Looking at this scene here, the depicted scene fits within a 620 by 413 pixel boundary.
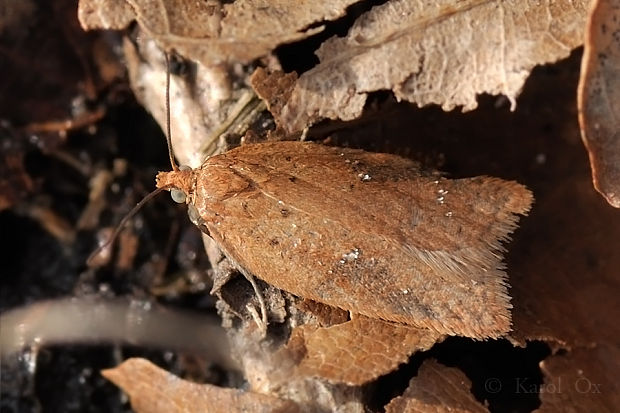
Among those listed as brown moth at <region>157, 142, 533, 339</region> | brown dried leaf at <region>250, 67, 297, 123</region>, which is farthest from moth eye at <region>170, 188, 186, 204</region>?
brown dried leaf at <region>250, 67, 297, 123</region>

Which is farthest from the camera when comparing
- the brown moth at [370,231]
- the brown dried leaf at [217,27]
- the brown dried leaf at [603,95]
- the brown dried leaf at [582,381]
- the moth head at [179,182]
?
the moth head at [179,182]

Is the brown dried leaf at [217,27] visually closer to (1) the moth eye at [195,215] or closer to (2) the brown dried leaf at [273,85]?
(2) the brown dried leaf at [273,85]

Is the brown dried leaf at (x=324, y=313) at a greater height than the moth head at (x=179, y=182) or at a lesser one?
lesser

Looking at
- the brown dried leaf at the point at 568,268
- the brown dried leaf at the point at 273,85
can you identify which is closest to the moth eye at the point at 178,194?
the brown dried leaf at the point at 273,85

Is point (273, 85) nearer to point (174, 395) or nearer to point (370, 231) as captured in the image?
point (370, 231)

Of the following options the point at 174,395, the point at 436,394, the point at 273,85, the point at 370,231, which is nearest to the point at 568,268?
the point at 436,394

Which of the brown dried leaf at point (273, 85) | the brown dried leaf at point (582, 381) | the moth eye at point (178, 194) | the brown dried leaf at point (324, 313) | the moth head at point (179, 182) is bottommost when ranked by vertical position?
the brown dried leaf at point (582, 381)

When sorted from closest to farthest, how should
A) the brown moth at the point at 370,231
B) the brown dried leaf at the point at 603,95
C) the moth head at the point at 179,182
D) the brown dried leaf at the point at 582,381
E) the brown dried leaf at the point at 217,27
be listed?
the brown dried leaf at the point at 603,95 → the brown moth at the point at 370,231 → the brown dried leaf at the point at 582,381 → the brown dried leaf at the point at 217,27 → the moth head at the point at 179,182

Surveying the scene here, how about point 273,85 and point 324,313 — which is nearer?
point 324,313

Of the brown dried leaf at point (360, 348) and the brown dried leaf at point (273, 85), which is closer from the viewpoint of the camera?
the brown dried leaf at point (360, 348)
